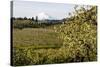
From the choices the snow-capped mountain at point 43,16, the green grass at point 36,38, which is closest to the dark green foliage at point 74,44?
the green grass at point 36,38

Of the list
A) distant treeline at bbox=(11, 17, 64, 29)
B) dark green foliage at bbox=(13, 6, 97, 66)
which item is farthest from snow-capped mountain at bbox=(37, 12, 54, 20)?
dark green foliage at bbox=(13, 6, 97, 66)

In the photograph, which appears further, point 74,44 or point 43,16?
point 74,44

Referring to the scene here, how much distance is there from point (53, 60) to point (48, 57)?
0.07 m

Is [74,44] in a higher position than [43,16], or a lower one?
lower

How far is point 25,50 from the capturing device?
241cm

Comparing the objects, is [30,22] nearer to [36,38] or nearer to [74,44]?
[36,38]

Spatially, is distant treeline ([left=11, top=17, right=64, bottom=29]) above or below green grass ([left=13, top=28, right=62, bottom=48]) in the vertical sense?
above

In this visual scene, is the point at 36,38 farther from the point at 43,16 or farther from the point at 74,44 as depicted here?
the point at 74,44

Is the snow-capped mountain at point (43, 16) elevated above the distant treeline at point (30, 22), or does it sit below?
above

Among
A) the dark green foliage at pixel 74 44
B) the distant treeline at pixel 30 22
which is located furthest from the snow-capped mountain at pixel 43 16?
the dark green foliage at pixel 74 44

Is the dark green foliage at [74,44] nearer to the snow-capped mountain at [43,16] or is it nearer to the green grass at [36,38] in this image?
the green grass at [36,38]

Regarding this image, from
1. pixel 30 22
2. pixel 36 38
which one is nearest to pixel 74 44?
pixel 36 38

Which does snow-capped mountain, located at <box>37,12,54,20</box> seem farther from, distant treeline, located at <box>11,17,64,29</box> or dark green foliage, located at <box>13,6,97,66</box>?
dark green foliage, located at <box>13,6,97,66</box>

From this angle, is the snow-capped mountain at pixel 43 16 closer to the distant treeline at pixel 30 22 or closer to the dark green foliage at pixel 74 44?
the distant treeline at pixel 30 22
